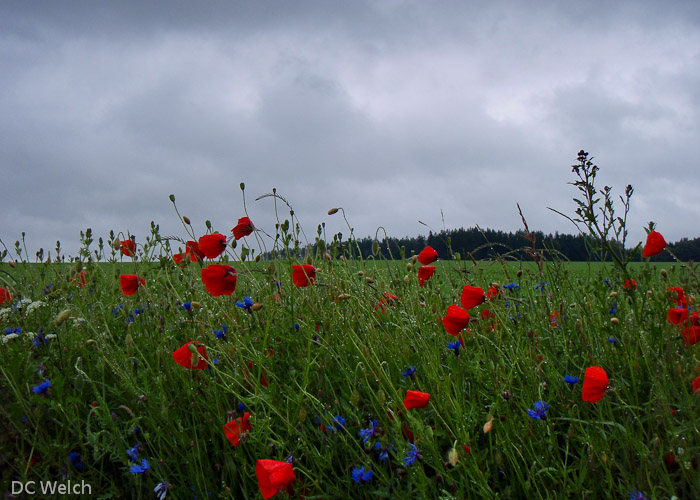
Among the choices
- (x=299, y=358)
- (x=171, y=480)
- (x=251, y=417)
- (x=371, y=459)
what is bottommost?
(x=171, y=480)

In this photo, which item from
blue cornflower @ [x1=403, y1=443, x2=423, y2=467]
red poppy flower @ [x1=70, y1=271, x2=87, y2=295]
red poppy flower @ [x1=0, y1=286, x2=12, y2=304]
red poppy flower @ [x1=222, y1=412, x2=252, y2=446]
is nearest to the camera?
blue cornflower @ [x1=403, y1=443, x2=423, y2=467]

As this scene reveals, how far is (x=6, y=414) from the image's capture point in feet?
7.77

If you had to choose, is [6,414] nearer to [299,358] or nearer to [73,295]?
[299,358]

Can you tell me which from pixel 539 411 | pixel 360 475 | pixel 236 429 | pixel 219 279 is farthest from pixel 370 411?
pixel 219 279

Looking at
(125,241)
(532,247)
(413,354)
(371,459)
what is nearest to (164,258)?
(125,241)

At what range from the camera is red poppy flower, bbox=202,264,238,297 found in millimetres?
2285

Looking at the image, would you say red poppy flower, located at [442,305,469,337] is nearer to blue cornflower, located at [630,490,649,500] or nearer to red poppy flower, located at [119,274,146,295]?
blue cornflower, located at [630,490,649,500]

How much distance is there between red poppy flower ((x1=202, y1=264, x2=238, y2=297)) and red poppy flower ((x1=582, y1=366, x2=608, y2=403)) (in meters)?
1.48

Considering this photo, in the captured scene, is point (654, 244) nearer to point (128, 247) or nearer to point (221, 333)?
point (221, 333)

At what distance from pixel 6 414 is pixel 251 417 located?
124 centimetres

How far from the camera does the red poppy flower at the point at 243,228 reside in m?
2.55


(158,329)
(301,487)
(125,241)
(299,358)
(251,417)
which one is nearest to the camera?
(301,487)

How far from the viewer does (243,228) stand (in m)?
2.56

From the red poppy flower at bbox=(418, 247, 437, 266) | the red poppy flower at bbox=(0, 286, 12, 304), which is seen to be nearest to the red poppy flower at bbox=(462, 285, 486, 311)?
the red poppy flower at bbox=(418, 247, 437, 266)
